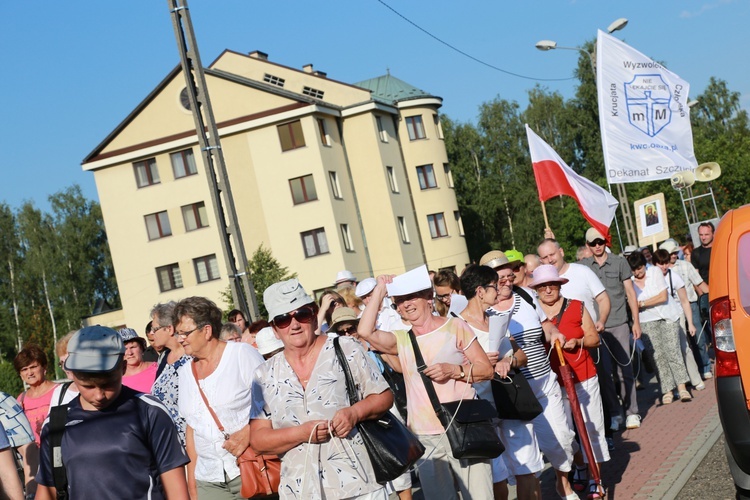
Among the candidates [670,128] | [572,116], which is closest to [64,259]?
[572,116]

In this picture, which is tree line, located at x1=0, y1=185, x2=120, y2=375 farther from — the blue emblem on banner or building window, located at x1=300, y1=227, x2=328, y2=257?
the blue emblem on banner

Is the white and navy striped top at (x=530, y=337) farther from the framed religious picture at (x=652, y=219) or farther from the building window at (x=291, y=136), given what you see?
the building window at (x=291, y=136)

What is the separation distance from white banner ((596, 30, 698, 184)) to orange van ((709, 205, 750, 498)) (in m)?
9.60

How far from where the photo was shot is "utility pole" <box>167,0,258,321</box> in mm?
14523

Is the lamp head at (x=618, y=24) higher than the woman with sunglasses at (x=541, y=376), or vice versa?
the lamp head at (x=618, y=24)

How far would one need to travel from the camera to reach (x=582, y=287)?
435 inches

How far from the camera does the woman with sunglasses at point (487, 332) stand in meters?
7.48

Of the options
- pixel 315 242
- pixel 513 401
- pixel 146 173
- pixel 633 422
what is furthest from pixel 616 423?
pixel 146 173

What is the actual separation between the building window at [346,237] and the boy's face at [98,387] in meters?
47.4

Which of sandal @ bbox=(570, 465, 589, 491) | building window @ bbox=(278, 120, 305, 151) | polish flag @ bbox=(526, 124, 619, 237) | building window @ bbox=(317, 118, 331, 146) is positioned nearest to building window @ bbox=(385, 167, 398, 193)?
building window @ bbox=(317, 118, 331, 146)

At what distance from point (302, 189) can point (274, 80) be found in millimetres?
9325

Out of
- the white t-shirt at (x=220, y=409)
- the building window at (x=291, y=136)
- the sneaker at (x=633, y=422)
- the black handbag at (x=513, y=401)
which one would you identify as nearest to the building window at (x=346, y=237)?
the building window at (x=291, y=136)

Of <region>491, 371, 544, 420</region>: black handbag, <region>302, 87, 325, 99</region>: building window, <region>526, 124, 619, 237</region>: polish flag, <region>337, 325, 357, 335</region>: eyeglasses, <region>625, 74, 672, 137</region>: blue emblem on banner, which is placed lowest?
<region>491, 371, 544, 420</region>: black handbag

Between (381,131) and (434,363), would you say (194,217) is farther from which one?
(434,363)
